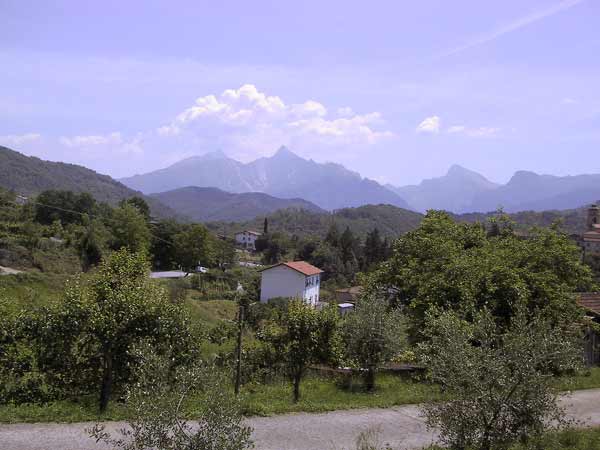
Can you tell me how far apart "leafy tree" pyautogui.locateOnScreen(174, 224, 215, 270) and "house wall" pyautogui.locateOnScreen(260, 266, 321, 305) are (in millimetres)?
9644

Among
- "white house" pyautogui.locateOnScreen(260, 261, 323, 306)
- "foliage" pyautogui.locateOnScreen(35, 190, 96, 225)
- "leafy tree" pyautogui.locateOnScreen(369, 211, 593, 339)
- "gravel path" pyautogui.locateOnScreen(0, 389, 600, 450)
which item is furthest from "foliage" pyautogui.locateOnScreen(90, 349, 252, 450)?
"foliage" pyautogui.locateOnScreen(35, 190, 96, 225)

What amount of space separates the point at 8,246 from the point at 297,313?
34.7m

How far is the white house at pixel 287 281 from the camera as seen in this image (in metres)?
52.1

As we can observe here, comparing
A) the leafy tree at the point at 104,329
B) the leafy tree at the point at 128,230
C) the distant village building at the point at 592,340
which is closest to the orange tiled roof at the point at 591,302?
the distant village building at the point at 592,340

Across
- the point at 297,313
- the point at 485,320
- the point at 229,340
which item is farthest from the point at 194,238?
the point at 485,320

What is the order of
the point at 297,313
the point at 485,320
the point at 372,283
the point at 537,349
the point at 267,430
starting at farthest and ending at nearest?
the point at 372,283 < the point at 297,313 < the point at 267,430 < the point at 485,320 < the point at 537,349

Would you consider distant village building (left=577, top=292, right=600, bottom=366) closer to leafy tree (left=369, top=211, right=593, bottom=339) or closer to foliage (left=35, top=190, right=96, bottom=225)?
leafy tree (left=369, top=211, right=593, bottom=339)

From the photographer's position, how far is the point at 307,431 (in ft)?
30.9

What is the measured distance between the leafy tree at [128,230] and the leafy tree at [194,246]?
4.16 metres

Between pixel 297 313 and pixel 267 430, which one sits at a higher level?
pixel 297 313

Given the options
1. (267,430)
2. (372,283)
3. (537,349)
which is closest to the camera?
(537,349)

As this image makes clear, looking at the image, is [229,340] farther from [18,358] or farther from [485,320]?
[485,320]

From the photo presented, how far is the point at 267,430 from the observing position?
30.5 ft

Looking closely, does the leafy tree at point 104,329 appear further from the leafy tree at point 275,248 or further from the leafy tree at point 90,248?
the leafy tree at point 275,248
